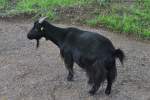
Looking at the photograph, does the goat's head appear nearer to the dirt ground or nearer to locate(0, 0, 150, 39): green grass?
the dirt ground

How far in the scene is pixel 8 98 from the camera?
7375mm

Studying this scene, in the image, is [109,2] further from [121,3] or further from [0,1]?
[0,1]

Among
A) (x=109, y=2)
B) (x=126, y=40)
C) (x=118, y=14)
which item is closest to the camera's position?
(x=126, y=40)

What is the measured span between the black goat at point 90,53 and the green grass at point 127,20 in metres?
3.21

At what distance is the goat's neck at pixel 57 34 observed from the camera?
785cm

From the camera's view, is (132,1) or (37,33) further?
(132,1)

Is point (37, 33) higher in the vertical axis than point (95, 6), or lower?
higher

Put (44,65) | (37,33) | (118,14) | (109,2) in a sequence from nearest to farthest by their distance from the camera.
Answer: (37,33)
(44,65)
(118,14)
(109,2)

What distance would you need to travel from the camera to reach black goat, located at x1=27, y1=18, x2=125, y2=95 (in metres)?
7.02

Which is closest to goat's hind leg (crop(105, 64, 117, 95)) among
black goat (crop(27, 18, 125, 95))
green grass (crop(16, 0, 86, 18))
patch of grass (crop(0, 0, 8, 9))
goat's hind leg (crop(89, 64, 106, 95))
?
black goat (crop(27, 18, 125, 95))

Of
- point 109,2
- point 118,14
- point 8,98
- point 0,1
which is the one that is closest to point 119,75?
point 8,98

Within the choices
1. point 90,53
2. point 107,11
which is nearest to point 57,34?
point 90,53

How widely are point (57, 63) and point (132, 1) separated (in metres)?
4.63

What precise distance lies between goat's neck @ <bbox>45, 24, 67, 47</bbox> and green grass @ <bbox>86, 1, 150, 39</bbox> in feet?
10.3
